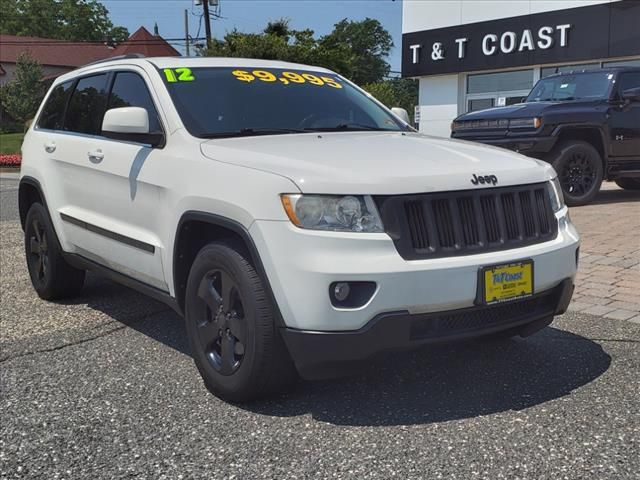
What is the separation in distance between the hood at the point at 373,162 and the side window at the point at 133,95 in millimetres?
586

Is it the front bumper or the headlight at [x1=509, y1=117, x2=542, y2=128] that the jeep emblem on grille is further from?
the headlight at [x1=509, y1=117, x2=542, y2=128]

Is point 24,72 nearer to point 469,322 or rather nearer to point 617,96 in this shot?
point 617,96

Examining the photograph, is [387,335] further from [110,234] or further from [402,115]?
[402,115]

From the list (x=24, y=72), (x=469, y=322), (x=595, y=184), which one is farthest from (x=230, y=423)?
(x=24, y=72)

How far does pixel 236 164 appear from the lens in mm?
3314

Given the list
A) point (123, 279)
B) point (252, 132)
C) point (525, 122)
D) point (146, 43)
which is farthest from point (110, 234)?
point (146, 43)

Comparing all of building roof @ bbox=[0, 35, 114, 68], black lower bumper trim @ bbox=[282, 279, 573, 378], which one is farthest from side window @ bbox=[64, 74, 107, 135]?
building roof @ bbox=[0, 35, 114, 68]

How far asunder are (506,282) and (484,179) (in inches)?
19.2

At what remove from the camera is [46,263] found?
17.7ft

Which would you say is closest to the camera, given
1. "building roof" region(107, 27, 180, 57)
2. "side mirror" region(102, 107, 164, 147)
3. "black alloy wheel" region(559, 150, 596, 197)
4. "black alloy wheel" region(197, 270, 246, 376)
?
"black alloy wheel" region(197, 270, 246, 376)

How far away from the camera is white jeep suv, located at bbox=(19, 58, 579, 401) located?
2979 mm

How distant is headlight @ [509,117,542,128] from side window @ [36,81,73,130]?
256 inches

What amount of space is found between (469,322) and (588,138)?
784 cm

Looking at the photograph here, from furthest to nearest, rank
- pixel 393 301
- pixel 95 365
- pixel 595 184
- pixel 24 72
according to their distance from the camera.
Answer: pixel 24 72 → pixel 595 184 → pixel 95 365 → pixel 393 301
